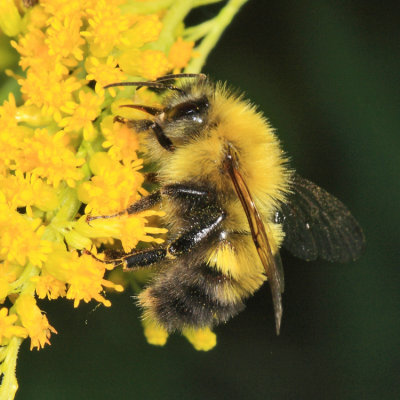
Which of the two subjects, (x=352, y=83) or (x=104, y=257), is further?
(x=352, y=83)

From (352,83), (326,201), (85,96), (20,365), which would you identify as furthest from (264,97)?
(20,365)

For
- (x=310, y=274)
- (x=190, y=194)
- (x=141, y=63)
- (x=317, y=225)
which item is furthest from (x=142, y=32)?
(x=310, y=274)

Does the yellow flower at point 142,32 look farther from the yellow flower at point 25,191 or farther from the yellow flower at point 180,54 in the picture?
the yellow flower at point 25,191

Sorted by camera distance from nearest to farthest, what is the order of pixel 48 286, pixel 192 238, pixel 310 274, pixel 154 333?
pixel 48 286 < pixel 192 238 < pixel 154 333 < pixel 310 274

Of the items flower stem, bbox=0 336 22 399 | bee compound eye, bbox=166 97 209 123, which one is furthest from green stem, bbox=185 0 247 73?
flower stem, bbox=0 336 22 399

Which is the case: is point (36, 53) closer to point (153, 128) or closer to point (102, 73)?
point (102, 73)

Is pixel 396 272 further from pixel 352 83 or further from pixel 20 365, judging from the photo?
pixel 20 365
